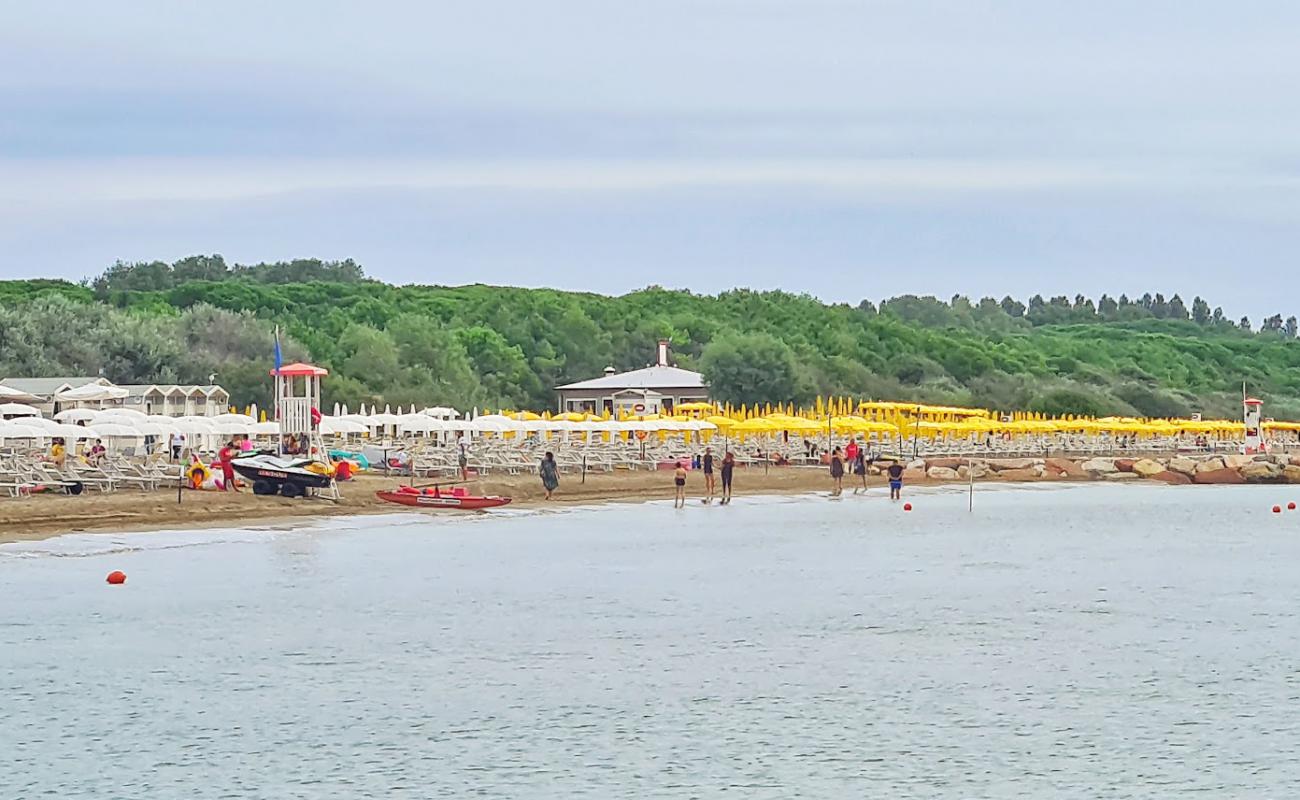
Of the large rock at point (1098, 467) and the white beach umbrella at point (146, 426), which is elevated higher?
the white beach umbrella at point (146, 426)

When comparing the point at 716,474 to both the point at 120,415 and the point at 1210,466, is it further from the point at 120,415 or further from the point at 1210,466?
the point at 1210,466

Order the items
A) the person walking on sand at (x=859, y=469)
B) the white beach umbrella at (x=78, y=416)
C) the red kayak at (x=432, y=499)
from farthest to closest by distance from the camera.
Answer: the person walking on sand at (x=859, y=469) → the white beach umbrella at (x=78, y=416) → the red kayak at (x=432, y=499)

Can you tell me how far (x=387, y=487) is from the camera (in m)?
44.8

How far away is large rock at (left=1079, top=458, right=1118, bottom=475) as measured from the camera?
7275 cm

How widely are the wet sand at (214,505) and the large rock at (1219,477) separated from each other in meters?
30.9

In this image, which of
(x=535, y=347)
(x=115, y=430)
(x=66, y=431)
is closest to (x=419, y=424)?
(x=115, y=430)

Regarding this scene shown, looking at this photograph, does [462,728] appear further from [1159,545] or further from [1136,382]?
[1136,382]

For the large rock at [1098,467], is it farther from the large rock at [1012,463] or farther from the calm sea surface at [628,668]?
the calm sea surface at [628,668]

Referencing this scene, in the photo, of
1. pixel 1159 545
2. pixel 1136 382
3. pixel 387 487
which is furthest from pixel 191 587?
pixel 1136 382

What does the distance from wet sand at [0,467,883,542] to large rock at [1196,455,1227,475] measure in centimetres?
3149

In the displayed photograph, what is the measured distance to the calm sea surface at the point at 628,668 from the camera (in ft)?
58.3

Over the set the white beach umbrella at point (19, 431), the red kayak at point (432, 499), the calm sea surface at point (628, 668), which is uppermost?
the white beach umbrella at point (19, 431)

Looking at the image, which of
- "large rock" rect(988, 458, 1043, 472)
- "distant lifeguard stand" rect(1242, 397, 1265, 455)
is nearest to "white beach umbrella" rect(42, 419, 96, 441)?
"large rock" rect(988, 458, 1043, 472)

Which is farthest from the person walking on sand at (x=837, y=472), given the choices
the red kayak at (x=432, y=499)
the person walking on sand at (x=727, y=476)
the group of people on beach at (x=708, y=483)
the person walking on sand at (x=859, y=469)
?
the red kayak at (x=432, y=499)
